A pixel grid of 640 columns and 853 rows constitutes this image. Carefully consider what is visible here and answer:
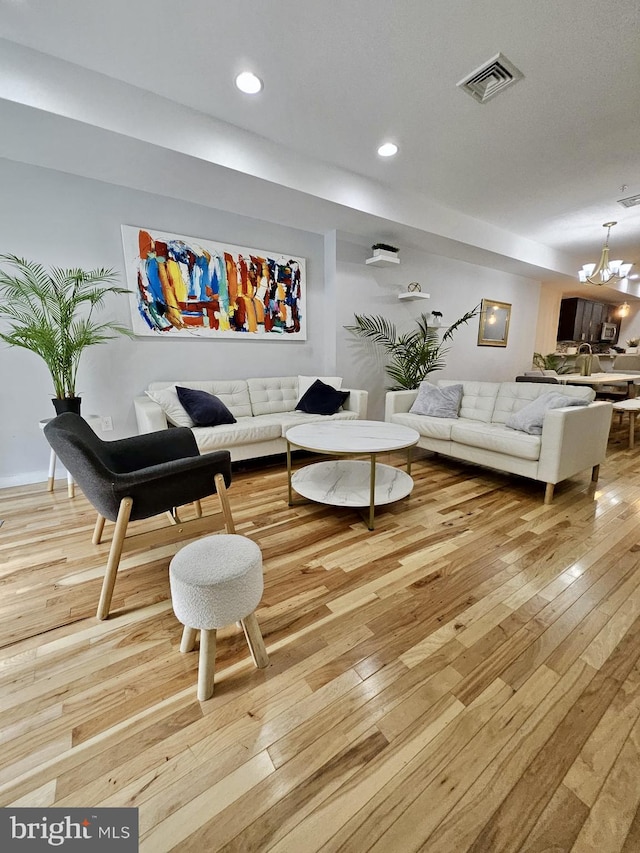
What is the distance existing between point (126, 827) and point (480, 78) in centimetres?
358

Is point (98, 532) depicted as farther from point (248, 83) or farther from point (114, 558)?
point (248, 83)

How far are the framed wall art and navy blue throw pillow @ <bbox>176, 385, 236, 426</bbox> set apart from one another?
14.5ft

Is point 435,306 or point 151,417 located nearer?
point 151,417

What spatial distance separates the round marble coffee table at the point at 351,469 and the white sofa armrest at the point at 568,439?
94cm

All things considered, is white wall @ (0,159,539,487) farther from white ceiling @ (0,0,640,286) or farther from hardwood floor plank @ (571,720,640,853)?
hardwood floor plank @ (571,720,640,853)

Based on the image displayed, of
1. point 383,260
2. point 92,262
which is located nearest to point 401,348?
point 383,260

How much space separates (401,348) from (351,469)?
239cm

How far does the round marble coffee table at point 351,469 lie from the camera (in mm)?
2072

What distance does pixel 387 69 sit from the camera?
1.97 meters

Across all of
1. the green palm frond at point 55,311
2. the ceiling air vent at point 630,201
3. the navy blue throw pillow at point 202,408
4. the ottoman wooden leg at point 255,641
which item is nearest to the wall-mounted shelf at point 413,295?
the ceiling air vent at point 630,201

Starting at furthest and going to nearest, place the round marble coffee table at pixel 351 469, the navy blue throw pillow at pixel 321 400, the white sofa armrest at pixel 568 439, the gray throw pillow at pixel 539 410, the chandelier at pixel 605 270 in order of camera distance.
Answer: the chandelier at pixel 605 270 < the navy blue throw pillow at pixel 321 400 < the gray throw pillow at pixel 539 410 < the white sofa armrest at pixel 568 439 < the round marble coffee table at pixel 351 469

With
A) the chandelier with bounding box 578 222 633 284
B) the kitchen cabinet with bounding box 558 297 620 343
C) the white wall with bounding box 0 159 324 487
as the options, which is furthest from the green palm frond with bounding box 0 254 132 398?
the kitchen cabinet with bounding box 558 297 620 343

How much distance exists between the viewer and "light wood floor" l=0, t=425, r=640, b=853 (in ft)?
2.66

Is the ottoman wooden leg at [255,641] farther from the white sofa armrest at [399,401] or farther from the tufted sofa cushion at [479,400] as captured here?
the tufted sofa cushion at [479,400]
